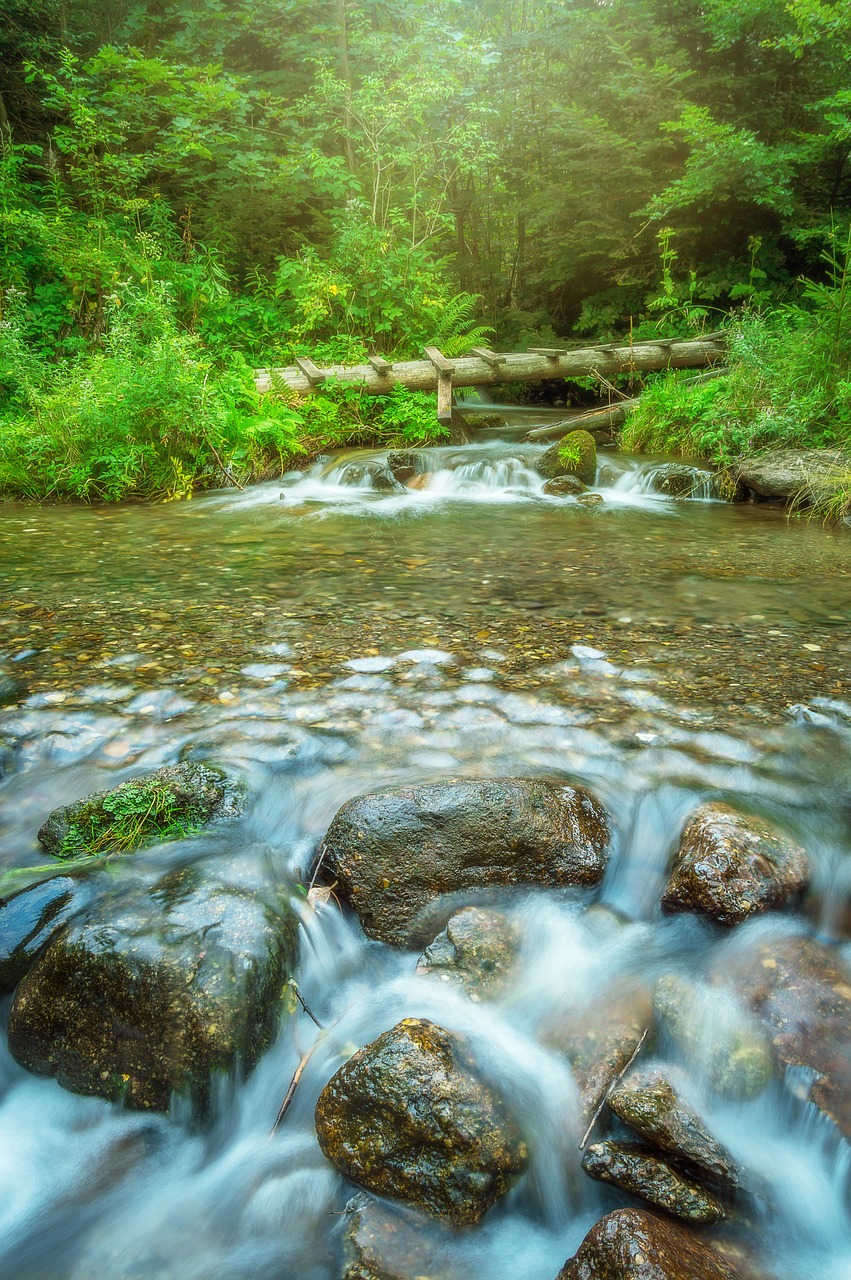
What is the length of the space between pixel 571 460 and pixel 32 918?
26.9 ft

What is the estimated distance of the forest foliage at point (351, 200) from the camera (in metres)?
8.84

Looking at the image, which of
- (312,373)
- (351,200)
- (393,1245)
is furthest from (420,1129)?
(351,200)

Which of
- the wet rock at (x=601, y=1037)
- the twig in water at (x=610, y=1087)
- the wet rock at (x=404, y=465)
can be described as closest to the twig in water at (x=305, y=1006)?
the wet rock at (x=601, y=1037)

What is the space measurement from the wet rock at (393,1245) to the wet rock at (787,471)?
7.46m

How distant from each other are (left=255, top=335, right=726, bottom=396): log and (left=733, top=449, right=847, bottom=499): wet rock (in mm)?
4435

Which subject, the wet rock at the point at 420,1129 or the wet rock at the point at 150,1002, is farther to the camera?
the wet rock at the point at 150,1002

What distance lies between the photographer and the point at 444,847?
2.57 meters

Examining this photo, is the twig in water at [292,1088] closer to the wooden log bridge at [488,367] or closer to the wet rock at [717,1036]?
the wet rock at [717,1036]

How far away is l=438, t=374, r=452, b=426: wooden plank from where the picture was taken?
37.0ft

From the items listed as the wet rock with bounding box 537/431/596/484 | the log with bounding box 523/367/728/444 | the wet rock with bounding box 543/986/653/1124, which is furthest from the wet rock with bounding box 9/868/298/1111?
the log with bounding box 523/367/728/444

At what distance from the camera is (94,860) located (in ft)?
8.39

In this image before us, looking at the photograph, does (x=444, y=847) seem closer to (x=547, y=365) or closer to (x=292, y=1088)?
(x=292, y=1088)

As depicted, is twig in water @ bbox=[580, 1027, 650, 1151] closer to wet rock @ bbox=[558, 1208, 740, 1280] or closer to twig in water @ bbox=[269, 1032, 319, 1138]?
wet rock @ bbox=[558, 1208, 740, 1280]

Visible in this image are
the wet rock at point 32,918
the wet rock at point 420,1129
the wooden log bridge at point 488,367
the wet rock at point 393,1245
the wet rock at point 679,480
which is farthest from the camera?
the wooden log bridge at point 488,367
